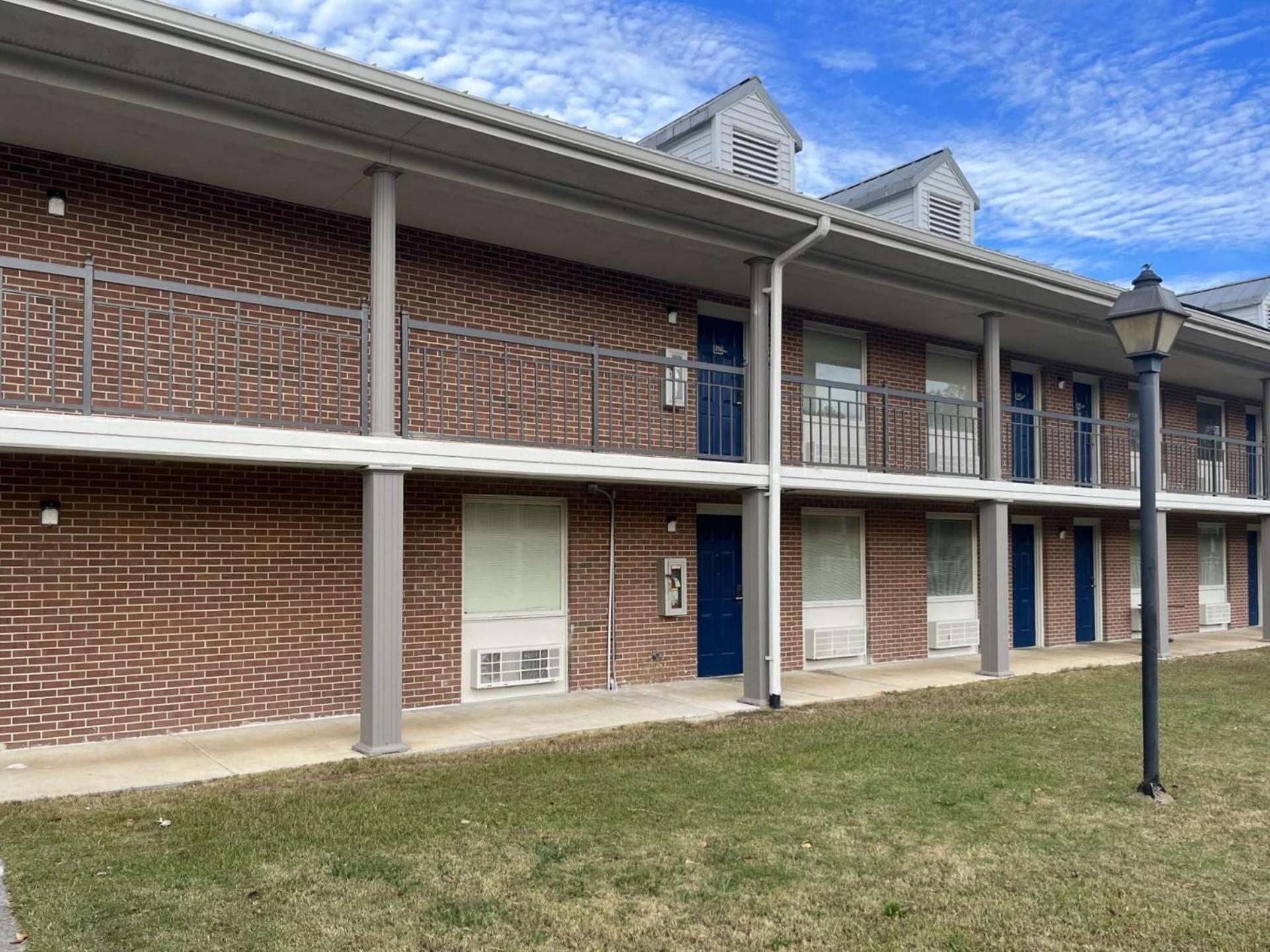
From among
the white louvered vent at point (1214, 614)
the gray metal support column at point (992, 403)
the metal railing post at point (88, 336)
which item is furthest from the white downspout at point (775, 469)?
the white louvered vent at point (1214, 614)

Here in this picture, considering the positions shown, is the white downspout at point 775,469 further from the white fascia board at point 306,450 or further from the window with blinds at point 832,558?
the window with blinds at point 832,558

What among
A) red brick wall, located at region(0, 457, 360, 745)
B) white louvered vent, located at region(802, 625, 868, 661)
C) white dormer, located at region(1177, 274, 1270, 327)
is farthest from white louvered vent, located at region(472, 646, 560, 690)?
white dormer, located at region(1177, 274, 1270, 327)

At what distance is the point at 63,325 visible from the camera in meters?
7.91

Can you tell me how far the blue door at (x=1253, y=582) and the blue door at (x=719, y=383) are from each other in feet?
45.2

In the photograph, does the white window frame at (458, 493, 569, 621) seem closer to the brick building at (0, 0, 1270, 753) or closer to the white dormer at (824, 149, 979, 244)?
the brick building at (0, 0, 1270, 753)

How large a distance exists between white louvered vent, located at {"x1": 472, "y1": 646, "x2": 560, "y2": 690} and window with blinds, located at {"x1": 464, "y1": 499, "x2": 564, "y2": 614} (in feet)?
1.29

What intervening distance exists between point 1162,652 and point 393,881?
13.0m

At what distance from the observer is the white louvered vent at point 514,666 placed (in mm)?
10109

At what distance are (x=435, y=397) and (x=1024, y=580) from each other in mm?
10270

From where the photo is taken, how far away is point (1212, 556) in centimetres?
1947

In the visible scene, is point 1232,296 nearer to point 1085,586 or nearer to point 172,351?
point 1085,586

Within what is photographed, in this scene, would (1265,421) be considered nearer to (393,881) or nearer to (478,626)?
(478,626)

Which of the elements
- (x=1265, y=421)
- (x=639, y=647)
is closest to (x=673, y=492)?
(x=639, y=647)

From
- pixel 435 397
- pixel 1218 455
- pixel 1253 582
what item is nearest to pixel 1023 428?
pixel 1218 455
